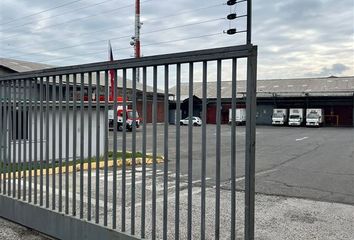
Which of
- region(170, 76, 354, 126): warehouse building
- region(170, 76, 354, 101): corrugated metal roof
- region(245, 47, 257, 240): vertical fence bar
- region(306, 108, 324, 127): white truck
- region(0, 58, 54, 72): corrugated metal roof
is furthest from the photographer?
region(170, 76, 354, 101): corrugated metal roof

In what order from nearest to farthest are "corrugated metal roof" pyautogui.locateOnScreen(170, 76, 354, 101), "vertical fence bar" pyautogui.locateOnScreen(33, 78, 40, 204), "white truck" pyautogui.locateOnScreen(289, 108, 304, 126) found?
"vertical fence bar" pyautogui.locateOnScreen(33, 78, 40, 204) → "white truck" pyautogui.locateOnScreen(289, 108, 304, 126) → "corrugated metal roof" pyautogui.locateOnScreen(170, 76, 354, 101)

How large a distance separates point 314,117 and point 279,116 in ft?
15.7

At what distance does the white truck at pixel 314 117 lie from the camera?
50.5 meters

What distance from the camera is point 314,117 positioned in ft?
167

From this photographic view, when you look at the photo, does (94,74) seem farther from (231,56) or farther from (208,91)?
(231,56)

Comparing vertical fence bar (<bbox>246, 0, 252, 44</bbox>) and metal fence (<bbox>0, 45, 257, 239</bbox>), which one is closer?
metal fence (<bbox>0, 45, 257, 239</bbox>)

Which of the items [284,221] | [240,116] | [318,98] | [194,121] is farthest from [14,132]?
[318,98]

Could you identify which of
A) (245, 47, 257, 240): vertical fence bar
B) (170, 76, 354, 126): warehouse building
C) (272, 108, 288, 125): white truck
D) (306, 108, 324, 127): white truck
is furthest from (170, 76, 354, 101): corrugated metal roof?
(245, 47, 257, 240): vertical fence bar

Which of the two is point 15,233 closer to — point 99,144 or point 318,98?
point 99,144

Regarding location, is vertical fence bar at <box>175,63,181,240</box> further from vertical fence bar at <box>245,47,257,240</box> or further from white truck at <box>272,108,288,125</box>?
white truck at <box>272,108,288,125</box>

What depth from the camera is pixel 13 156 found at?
5500 mm

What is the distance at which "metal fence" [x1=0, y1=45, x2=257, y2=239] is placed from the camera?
3.38 m

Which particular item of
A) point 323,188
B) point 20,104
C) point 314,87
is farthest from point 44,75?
point 314,87

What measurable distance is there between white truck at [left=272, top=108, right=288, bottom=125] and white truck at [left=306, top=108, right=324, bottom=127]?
10.5ft
